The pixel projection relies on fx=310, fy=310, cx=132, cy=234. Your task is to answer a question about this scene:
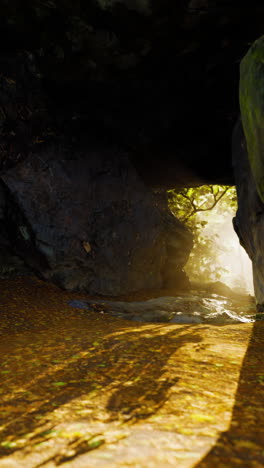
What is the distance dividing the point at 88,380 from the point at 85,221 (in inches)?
327

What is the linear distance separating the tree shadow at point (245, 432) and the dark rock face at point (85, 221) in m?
7.97

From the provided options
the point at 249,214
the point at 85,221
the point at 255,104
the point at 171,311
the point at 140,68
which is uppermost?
the point at 140,68

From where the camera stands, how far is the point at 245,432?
2307 mm

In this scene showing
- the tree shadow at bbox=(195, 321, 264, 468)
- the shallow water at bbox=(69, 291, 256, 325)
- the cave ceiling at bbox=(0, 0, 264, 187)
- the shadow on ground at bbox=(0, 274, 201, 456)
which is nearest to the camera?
the tree shadow at bbox=(195, 321, 264, 468)

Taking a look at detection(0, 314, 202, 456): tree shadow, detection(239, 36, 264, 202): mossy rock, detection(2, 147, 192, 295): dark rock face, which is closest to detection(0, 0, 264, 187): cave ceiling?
detection(2, 147, 192, 295): dark rock face

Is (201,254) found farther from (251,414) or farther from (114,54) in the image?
(251,414)

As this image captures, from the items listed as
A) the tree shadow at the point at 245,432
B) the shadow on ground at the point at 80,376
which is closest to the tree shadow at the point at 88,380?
the shadow on ground at the point at 80,376

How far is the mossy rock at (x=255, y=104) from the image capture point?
480 centimetres

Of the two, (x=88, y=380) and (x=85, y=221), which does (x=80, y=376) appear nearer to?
(x=88, y=380)

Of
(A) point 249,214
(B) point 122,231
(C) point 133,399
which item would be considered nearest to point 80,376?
(C) point 133,399

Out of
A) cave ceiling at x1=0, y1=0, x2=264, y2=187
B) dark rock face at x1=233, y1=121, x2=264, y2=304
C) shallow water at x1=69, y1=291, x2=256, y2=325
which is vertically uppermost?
cave ceiling at x1=0, y1=0, x2=264, y2=187

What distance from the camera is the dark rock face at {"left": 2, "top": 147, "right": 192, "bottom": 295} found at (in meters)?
10.5

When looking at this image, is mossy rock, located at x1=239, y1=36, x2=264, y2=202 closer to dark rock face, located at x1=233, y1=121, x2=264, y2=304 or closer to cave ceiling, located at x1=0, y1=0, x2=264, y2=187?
dark rock face, located at x1=233, y1=121, x2=264, y2=304

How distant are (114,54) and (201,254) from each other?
57.3ft
